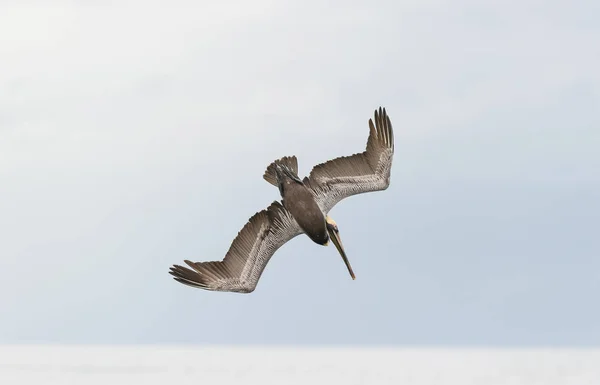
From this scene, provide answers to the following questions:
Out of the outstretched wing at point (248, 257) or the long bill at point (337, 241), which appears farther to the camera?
the long bill at point (337, 241)

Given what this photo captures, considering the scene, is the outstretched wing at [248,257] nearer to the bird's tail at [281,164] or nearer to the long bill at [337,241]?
the bird's tail at [281,164]

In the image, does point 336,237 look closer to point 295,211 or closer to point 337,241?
point 337,241

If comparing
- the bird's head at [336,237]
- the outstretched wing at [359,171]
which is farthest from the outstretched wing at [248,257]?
the outstretched wing at [359,171]

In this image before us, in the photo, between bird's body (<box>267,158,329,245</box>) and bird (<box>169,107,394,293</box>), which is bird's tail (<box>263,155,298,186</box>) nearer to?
bird (<box>169,107,394,293</box>)

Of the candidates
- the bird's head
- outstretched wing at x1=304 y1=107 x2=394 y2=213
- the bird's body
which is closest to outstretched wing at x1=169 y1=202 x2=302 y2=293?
the bird's body

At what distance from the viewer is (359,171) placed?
25531 mm

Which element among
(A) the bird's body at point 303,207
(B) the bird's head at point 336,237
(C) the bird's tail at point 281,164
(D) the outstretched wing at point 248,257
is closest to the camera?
(D) the outstretched wing at point 248,257

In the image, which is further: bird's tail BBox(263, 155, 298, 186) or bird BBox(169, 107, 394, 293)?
bird's tail BBox(263, 155, 298, 186)

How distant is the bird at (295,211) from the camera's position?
24.0 metres

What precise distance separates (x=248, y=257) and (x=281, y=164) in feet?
7.39

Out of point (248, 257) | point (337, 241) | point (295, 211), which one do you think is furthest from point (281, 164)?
point (337, 241)

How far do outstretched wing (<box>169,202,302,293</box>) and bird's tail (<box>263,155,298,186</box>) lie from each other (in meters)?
0.65

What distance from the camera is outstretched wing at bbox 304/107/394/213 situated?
25234mm

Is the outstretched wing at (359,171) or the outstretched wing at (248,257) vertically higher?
the outstretched wing at (359,171)
